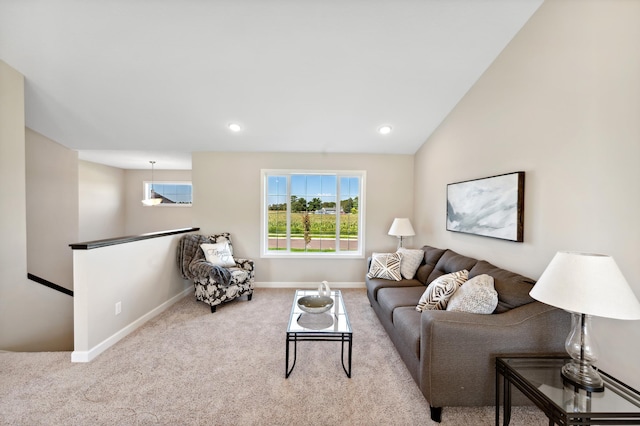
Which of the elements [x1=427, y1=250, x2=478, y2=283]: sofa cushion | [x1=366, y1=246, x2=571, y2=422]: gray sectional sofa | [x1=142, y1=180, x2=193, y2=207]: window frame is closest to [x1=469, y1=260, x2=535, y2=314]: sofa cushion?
[x1=366, y1=246, x2=571, y2=422]: gray sectional sofa

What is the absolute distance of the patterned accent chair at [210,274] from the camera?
3346 millimetres

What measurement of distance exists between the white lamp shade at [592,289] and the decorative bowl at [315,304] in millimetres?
1548

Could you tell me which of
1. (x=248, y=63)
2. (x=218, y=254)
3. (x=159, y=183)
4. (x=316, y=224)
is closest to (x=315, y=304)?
(x=218, y=254)

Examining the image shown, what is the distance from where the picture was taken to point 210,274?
3.30m

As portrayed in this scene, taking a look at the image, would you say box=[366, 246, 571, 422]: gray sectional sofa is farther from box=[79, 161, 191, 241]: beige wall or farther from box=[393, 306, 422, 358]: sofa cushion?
box=[79, 161, 191, 241]: beige wall

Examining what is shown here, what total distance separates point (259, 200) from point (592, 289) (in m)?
3.95

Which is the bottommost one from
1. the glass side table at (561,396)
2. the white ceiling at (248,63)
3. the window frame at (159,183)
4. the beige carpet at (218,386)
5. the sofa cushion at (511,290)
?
the beige carpet at (218,386)

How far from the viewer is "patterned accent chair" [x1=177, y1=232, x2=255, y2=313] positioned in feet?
11.0

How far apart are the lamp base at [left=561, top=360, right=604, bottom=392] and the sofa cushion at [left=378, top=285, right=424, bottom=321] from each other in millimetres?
1134

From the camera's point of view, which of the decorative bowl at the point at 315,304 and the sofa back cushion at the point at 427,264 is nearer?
the decorative bowl at the point at 315,304

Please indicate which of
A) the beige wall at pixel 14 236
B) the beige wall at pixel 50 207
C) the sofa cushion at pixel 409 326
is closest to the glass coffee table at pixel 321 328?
the sofa cushion at pixel 409 326

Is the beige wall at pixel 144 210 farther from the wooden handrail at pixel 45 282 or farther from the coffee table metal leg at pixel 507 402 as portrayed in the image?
the coffee table metal leg at pixel 507 402

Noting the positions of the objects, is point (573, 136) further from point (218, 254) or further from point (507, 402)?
point (218, 254)

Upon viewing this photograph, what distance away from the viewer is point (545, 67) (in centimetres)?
201
